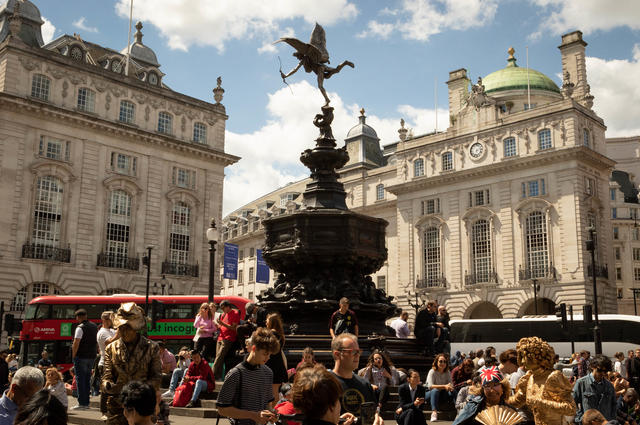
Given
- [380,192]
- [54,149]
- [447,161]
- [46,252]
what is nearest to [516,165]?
[447,161]

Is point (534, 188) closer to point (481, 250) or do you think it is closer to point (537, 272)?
point (481, 250)

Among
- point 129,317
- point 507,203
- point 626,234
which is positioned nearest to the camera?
point 129,317

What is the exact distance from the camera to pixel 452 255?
184ft

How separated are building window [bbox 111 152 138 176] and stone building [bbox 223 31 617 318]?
994 inches

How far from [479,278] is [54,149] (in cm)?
3509

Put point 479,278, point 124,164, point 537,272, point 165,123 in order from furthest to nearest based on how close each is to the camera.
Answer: point 479,278 → point 537,272 → point 165,123 → point 124,164

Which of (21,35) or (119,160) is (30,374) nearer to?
(119,160)

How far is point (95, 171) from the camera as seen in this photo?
45156mm

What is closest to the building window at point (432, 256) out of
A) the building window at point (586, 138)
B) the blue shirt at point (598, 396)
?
the building window at point (586, 138)

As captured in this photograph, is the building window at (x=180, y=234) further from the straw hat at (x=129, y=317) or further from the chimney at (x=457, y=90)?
the straw hat at (x=129, y=317)

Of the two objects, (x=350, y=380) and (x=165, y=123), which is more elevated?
(x=165, y=123)

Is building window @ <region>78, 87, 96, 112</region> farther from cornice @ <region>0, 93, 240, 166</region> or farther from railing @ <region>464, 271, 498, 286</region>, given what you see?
railing @ <region>464, 271, 498, 286</region>

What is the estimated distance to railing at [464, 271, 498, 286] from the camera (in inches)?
2090

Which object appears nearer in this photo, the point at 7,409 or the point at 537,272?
the point at 7,409
